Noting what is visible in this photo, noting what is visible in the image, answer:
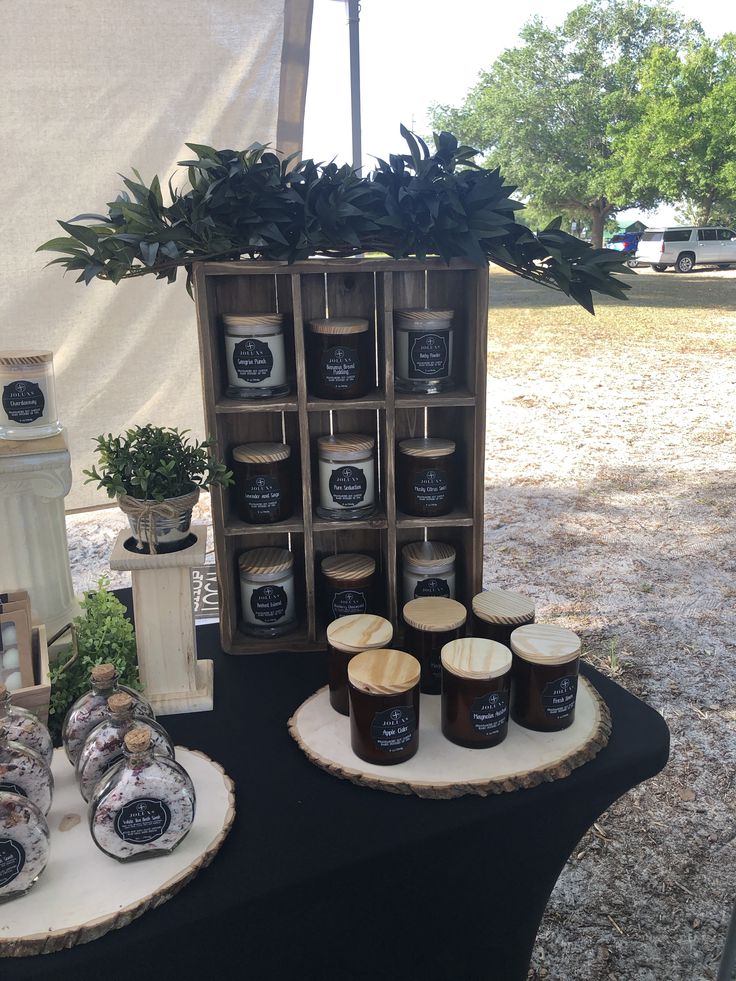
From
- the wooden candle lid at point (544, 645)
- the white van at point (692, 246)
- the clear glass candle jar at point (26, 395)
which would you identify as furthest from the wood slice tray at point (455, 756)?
the white van at point (692, 246)

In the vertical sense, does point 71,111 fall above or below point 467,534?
above

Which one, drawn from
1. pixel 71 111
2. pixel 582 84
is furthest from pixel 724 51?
pixel 71 111

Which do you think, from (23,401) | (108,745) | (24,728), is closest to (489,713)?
(108,745)

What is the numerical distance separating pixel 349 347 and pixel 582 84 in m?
22.6

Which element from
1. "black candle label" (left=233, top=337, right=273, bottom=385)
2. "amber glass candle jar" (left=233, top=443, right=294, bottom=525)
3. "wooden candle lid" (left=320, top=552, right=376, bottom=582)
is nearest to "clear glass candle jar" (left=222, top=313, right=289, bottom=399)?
"black candle label" (left=233, top=337, right=273, bottom=385)

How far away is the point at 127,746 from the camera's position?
906mm

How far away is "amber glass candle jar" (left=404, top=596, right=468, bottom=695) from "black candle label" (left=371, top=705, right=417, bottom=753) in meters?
0.16

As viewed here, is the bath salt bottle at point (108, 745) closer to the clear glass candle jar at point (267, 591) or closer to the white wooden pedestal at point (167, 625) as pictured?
the white wooden pedestal at point (167, 625)

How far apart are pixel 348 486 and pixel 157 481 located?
1.06 feet

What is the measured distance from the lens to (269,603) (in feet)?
4.79

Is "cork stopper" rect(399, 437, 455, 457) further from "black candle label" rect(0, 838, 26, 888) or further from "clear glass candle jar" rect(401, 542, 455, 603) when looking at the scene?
"black candle label" rect(0, 838, 26, 888)

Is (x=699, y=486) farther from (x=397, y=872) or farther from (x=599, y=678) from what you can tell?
(x=397, y=872)

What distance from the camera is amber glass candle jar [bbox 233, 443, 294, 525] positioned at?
4.47 feet

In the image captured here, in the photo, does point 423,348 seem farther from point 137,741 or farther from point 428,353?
point 137,741
